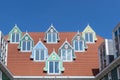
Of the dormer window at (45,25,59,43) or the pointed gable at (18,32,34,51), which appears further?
the dormer window at (45,25,59,43)

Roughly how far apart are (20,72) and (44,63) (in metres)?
3.56

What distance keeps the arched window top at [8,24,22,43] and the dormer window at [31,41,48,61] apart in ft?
12.5

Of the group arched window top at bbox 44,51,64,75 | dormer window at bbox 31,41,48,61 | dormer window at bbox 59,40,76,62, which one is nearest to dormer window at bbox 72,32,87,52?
dormer window at bbox 59,40,76,62

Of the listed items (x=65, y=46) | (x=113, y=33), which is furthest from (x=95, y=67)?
(x=113, y=33)

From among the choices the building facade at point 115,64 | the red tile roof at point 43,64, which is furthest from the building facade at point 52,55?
the building facade at point 115,64

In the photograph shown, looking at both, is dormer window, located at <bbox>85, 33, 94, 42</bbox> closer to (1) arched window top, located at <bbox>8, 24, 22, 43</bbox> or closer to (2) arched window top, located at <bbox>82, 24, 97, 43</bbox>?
(2) arched window top, located at <bbox>82, 24, 97, 43</bbox>

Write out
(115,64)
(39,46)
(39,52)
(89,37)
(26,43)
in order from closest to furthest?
(115,64)
(39,52)
(39,46)
(26,43)
(89,37)

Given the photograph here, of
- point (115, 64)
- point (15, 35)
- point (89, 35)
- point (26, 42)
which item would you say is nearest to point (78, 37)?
point (89, 35)

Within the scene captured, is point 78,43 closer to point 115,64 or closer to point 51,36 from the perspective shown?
point 51,36

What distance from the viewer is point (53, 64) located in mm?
48844

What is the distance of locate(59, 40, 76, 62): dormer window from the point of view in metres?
50.2

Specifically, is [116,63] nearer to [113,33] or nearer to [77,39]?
[113,33]

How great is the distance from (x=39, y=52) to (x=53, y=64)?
8.98 ft

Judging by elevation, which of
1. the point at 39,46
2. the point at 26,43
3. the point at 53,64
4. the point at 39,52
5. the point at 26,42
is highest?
the point at 26,42
